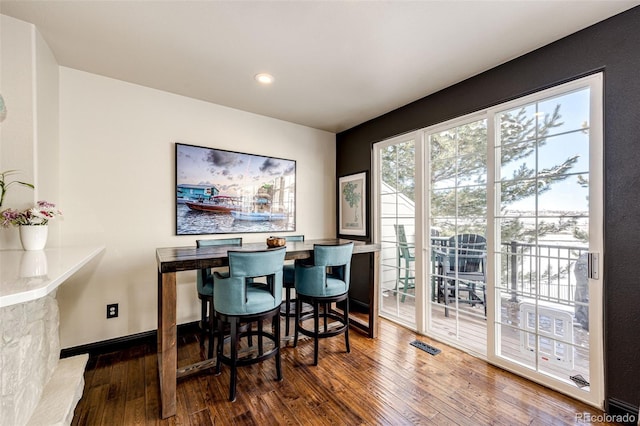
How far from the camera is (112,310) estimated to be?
2.59 metres

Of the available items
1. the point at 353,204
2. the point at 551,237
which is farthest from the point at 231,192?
the point at 551,237

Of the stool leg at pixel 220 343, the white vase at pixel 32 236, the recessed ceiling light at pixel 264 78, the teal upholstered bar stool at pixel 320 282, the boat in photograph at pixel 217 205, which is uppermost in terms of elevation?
the recessed ceiling light at pixel 264 78

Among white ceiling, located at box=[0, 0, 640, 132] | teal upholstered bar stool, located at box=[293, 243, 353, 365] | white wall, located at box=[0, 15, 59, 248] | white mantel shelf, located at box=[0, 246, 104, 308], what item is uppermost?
white ceiling, located at box=[0, 0, 640, 132]

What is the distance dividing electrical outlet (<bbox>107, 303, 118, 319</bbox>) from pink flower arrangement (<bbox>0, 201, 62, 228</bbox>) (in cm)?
112

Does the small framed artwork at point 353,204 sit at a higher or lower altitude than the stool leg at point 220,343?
higher

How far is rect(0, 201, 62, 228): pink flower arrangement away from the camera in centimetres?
171

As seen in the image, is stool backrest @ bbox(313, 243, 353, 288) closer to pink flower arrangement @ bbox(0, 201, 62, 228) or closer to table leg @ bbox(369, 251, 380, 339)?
table leg @ bbox(369, 251, 380, 339)

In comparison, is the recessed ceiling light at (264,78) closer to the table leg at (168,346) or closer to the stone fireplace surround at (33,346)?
the table leg at (168,346)

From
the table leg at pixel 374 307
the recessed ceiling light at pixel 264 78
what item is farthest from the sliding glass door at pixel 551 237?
the recessed ceiling light at pixel 264 78

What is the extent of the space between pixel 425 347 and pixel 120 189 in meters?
3.38

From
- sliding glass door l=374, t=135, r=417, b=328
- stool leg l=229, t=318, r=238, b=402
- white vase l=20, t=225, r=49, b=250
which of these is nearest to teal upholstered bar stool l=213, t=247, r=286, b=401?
stool leg l=229, t=318, r=238, b=402

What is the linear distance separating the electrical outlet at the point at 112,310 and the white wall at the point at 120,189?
0.11ft

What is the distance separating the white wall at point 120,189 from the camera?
2.44m

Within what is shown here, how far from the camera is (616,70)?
5.83 feet
